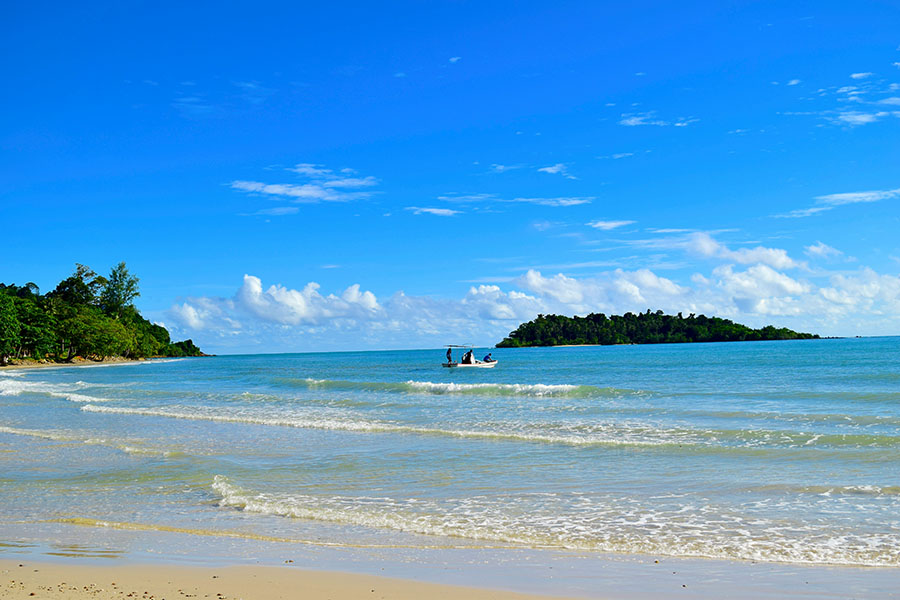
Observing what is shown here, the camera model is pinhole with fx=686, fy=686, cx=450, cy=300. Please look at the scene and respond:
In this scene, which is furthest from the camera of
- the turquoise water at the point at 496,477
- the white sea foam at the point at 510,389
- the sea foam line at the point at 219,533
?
the white sea foam at the point at 510,389

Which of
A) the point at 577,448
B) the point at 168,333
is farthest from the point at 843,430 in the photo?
the point at 168,333

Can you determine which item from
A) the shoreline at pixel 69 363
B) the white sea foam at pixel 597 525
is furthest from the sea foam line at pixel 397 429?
the shoreline at pixel 69 363

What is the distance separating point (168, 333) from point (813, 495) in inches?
7887

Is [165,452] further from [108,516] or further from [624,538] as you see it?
[624,538]

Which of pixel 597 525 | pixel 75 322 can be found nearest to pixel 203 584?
pixel 597 525

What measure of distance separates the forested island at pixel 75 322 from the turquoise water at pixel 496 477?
74.9 m

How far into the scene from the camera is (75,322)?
348 ft

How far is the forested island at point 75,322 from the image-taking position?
89.1m

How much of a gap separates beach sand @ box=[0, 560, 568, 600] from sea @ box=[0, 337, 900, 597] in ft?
1.52

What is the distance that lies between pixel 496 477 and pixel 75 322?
111 metres

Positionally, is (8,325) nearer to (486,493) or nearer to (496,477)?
(496,477)

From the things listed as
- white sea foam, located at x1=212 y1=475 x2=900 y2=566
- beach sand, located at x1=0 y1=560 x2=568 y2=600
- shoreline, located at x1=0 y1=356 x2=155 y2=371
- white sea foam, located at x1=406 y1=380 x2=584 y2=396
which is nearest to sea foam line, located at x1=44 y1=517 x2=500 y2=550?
white sea foam, located at x1=212 y1=475 x2=900 y2=566

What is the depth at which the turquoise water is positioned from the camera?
340 inches

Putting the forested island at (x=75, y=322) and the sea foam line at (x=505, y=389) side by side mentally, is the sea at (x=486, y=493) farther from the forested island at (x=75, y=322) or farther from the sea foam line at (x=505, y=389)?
the forested island at (x=75, y=322)
